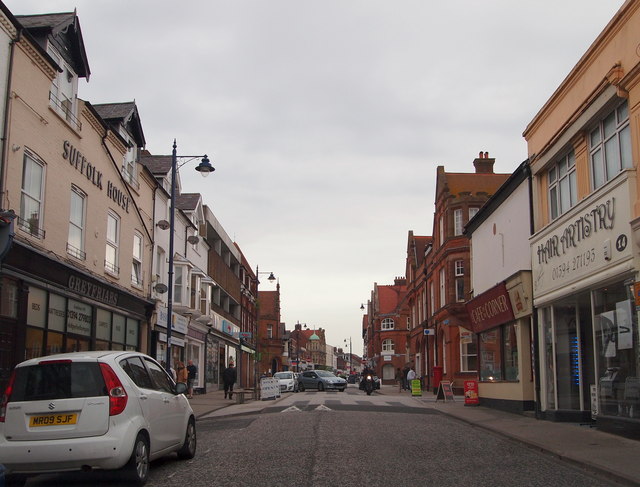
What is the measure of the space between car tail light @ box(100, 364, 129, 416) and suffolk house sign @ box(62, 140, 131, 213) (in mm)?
10941

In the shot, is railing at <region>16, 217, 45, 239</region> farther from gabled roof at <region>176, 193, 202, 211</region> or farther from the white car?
gabled roof at <region>176, 193, 202, 211</region>

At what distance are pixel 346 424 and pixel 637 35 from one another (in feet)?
33.7

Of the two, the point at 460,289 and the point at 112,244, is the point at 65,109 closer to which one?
the point at 112,244

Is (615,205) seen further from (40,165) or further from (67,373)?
(40,165)

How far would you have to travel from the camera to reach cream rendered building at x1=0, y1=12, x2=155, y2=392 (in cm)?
1502

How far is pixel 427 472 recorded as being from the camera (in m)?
9.34

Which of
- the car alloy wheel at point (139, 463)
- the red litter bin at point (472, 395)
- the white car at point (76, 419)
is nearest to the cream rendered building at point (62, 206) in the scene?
the white car at point (76, 419)

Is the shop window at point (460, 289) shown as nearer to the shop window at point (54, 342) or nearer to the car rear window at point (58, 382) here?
the shop window at point (54, 342)

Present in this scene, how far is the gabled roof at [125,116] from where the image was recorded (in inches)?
914

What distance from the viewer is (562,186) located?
17.2 m

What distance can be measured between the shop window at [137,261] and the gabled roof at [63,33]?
744 centimetres

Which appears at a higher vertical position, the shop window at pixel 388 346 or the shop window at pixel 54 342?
the shop window at pixel 388 346

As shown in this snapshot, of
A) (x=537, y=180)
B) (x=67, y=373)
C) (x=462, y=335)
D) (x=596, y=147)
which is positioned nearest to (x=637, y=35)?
(x=596, y=147)

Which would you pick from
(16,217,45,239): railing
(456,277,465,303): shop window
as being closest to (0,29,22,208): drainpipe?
(16,217,45,239): railing
